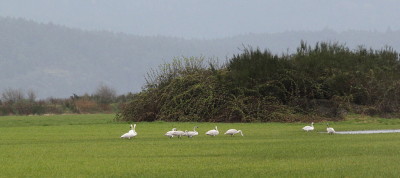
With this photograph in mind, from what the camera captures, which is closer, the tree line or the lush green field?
the lush green field

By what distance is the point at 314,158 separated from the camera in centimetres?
1625

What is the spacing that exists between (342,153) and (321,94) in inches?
883

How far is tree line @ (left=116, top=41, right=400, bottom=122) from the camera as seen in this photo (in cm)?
3875

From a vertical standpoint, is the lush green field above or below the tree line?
below

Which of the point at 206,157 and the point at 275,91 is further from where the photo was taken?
the point at 275,91

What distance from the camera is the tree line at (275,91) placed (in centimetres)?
3875

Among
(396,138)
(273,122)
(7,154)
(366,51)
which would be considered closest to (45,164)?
(7,154)

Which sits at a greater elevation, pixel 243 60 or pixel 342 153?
pixel 243 60

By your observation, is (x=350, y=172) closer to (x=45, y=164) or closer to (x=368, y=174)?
(x=368, y=174)

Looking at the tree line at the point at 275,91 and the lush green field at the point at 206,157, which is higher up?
the tree line at the point at 275,91

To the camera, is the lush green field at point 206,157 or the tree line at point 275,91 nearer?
the lush green field at point 206,157

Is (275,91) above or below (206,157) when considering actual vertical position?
above

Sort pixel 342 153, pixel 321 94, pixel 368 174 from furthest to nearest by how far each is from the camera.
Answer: pixel 321 94, pixel 342 153, pixel 368 174

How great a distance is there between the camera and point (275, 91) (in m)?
39.7
